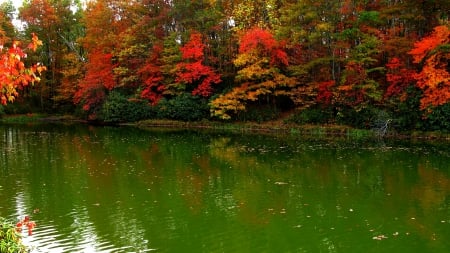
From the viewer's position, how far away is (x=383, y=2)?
34.9 metres

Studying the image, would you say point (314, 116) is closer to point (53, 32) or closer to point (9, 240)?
point (9, 240)

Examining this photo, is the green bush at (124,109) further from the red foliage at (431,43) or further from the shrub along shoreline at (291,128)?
the red foliage at (431,43)

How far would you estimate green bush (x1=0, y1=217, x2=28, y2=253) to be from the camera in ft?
24.5

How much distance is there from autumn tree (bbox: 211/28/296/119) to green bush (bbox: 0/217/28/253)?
29.2 m

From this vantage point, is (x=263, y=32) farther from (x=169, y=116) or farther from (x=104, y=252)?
(x=104, y=252)

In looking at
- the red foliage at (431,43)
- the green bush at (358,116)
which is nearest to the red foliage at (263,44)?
the green bush at (358,116)

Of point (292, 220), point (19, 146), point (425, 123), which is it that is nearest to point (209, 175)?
point (292, 220)

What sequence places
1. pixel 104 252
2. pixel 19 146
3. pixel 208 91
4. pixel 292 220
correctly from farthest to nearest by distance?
pixel 208 91, pixel 19 146, pixel 292 220, pixel 104 252

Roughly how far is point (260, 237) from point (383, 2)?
1166 inches

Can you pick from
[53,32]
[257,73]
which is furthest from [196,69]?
[53,32]

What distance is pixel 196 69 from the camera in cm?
4012

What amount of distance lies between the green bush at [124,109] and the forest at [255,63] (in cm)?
11

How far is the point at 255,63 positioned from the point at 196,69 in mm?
6204

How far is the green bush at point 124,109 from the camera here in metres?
44.3
